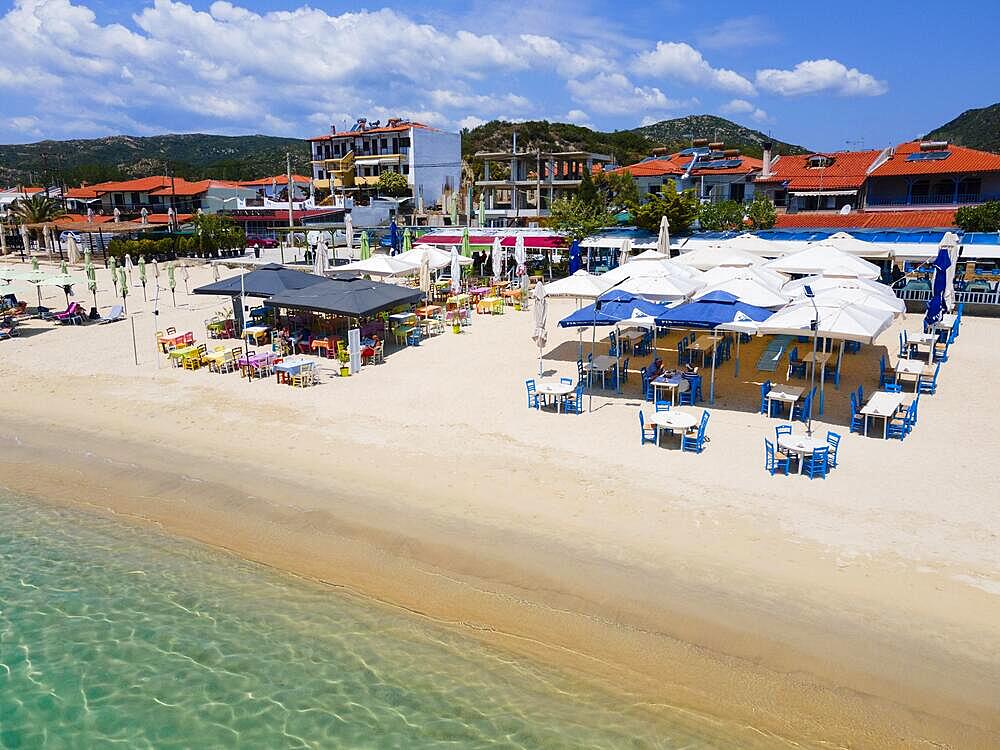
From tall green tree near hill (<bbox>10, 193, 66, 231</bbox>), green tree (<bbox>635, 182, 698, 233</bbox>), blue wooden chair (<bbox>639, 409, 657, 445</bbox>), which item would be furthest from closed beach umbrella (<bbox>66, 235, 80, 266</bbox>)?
blue wooden chair (<bbox>639, 409, 657, 445</bbox>)

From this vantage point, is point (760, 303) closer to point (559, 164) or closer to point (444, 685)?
point (444, 685)

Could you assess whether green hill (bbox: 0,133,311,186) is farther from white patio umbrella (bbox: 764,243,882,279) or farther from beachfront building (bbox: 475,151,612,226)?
white patio umbrella (bbox: 764,243,882,279)

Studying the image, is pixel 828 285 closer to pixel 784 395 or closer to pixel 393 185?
pixel 784 395

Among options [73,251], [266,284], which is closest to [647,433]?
[266,284]

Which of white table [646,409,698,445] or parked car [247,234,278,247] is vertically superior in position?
parked car [247,234,278,247]

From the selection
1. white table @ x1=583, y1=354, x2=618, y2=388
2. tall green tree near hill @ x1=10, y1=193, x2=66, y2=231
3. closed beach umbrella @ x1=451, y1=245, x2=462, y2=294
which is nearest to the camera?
white table @ x1=583, y1=354, x2=618, y2=388

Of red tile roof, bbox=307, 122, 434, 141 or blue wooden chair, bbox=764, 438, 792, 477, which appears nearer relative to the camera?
blue wooden chair, bbox=764, 438, 792, 477
